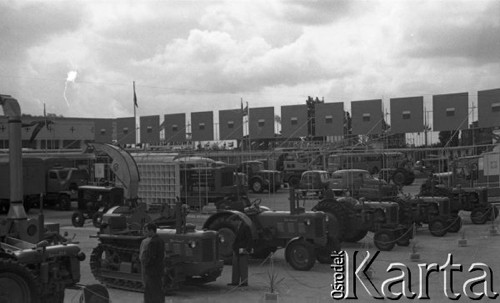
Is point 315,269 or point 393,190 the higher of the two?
point 393,190

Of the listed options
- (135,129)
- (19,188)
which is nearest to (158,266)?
(19,188)

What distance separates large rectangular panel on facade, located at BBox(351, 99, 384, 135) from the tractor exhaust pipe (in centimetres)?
2964

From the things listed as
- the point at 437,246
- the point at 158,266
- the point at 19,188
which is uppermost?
the point at 19,188

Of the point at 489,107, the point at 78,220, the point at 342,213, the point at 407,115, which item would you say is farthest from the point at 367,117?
the point at 342,213

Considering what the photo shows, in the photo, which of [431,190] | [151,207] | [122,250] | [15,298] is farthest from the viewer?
[431,190]

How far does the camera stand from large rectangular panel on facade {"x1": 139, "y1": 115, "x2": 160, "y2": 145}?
43438mm

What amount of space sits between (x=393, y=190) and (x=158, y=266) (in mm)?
12882

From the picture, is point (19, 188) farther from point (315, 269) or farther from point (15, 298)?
point (315, 269)

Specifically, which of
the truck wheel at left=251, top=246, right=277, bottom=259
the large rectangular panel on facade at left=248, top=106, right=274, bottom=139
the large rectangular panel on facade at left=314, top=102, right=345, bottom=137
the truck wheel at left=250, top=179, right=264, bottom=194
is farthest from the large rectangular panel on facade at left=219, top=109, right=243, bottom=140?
the truck wheel at left=251, top=246, right=277, bottom=259

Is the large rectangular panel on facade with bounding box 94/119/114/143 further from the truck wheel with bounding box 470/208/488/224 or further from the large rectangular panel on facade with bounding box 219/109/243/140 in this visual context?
the truck wheel with bounding box 470/208/488/224

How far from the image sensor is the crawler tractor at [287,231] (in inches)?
534

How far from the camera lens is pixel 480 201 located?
2267cm

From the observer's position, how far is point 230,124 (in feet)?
134

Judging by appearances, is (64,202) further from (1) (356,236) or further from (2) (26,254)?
(2) (26,254)
